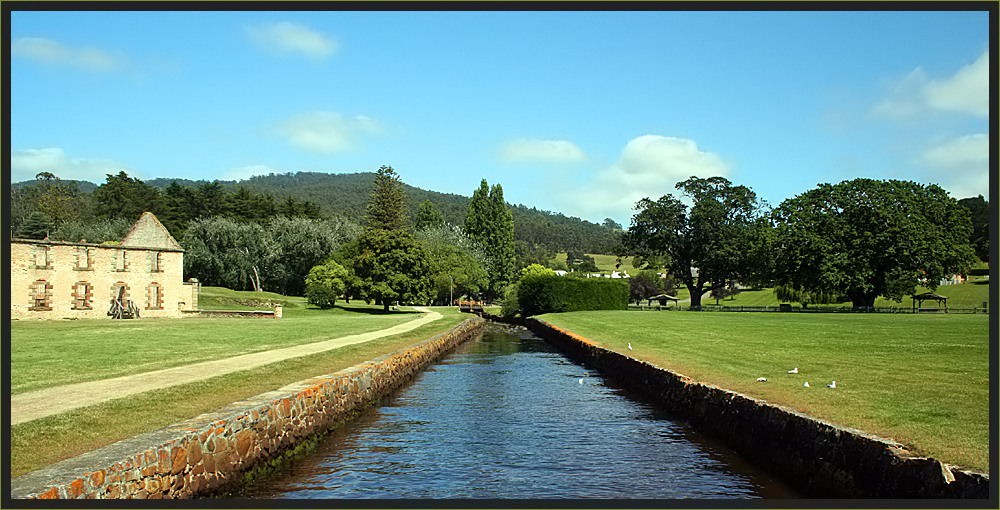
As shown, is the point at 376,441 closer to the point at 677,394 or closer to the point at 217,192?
the point at 677,394

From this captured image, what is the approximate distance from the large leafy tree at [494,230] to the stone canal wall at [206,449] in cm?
7877

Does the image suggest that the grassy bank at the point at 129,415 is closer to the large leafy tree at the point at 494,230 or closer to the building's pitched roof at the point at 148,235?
the building's pitched roof at the point at 148,235

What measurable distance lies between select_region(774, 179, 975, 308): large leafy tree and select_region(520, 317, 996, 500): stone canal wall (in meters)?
51.9

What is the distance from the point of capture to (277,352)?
21047 millimetres

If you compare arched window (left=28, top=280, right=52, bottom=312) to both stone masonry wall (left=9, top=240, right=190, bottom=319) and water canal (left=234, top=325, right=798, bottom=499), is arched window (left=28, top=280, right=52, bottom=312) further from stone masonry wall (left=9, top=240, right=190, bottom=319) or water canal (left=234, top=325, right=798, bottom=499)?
water canal (left=234, top=325, right=798, bottom=499)

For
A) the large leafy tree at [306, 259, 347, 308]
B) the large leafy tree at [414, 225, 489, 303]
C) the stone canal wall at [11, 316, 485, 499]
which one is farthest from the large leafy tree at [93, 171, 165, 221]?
the stone canal wall at [11, 316, 485, 499]

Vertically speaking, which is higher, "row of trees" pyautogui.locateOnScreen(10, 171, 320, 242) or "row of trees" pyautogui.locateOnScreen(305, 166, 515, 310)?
"row of trees" pyautogui.locateOnScreen(10, 171, 320, 242)

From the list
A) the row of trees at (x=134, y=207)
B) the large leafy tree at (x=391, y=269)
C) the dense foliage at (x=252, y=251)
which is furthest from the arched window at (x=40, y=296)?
the row of trees at (x=134, y=207)

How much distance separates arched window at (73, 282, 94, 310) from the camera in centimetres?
4069

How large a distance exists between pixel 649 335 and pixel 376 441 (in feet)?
66.8

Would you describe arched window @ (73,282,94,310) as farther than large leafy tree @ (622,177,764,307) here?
No

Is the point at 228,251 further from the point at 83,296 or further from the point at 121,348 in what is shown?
the point at 121,348

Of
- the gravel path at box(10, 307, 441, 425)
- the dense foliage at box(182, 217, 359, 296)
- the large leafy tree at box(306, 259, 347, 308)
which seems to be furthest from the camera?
the dense foliage at box(182, 217, 359, 296)

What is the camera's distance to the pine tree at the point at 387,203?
95625 millimetres
